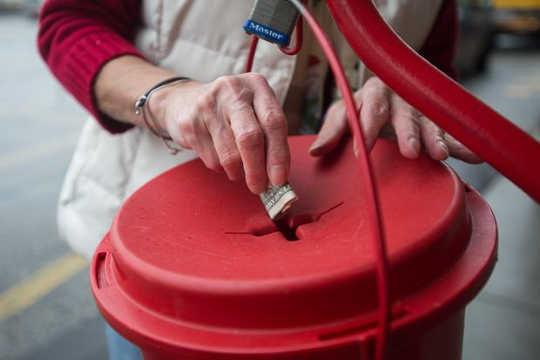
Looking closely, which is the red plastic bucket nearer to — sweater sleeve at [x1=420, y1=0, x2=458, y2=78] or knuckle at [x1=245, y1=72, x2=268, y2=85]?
knuckle at [x1=245, y1=72, x2=268, y2=85]

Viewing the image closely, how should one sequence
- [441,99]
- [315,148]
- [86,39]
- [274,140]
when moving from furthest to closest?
[86,39]
[315,148]
[274,140]
[441,99]

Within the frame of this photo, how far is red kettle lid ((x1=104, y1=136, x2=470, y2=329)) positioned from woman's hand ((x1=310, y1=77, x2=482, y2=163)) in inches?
1.0

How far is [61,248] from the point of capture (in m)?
3.30

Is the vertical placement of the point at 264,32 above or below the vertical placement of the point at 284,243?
above

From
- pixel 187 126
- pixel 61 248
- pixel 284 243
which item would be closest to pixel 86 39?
pixel 187 126

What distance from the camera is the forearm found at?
3.30 feet

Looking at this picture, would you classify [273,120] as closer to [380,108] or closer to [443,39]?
[380,108]

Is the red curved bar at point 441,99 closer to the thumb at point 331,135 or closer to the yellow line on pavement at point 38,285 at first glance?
the thumb at point 331,135

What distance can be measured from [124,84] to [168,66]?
0.15m

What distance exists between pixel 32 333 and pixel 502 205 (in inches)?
106

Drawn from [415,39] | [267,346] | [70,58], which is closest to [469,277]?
[267,346]

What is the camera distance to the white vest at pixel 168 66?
109 cm

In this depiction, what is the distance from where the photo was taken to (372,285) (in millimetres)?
632

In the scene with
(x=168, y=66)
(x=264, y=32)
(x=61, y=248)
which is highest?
(x=264, y=32)
